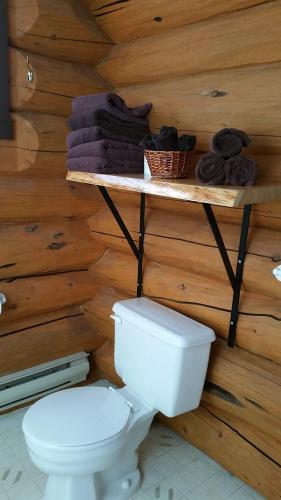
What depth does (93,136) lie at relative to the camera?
Result: 5.14 ft

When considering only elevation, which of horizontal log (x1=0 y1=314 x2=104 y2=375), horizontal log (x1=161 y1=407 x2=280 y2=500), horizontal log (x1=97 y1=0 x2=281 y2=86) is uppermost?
horizontal log (x1=97 y1=0 x2=281 y2=86)

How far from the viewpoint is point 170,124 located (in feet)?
5.68

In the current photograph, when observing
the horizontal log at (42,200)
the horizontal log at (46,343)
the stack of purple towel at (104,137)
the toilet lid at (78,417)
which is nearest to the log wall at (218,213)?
the stack of purple towel at (104,137)

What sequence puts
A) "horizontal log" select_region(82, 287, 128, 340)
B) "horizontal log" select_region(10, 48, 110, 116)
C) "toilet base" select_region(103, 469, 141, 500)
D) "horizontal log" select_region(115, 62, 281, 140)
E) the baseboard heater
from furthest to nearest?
"horizontal log" select_region(82, 287, 128, 340)
the baseboard heater
"horizontal log" select_region(10, 48, 110, 116)
"toilet base" select_region(103, 469, 141, 500)
"horizontal log" select_region(115, 62, 281, 140)

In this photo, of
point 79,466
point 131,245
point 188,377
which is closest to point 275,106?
point 131,245

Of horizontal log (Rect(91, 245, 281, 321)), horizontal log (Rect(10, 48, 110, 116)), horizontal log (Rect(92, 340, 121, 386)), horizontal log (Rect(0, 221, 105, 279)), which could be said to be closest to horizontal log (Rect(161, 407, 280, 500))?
horizontal log (Rect(92, 340, 121, 386))

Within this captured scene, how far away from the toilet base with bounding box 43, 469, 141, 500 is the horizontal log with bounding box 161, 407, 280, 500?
406 mm

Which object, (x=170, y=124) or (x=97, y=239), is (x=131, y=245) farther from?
(x=170, y=124)

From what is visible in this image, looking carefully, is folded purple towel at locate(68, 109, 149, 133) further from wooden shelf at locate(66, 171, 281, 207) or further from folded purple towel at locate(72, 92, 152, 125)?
wooden shelf at locate(66, 171, 281, 207)

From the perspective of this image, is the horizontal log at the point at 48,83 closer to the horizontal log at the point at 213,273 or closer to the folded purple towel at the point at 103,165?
the folded purple towel at the point at 103,165

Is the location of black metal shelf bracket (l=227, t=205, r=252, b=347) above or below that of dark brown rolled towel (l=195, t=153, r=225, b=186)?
below

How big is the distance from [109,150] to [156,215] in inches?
17.9

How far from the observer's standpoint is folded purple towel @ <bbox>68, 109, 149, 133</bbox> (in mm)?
1564

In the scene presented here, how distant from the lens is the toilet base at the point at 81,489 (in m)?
1.49
